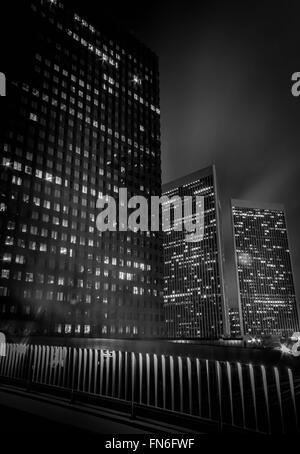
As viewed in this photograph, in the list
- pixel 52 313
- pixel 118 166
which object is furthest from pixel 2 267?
pixel 118 166

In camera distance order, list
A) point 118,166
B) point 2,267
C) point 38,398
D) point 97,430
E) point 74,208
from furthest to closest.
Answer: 1. point 118,166
2. point 74,208
3. point 2,267
4. point 38,398
5. point 97,430

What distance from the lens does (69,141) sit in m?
91.2

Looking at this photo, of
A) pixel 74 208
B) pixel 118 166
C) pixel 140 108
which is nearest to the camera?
pixel 74 208

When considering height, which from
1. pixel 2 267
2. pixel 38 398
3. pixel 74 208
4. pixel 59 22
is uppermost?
pixel 59 22

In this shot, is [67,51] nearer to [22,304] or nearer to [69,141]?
[69,141]

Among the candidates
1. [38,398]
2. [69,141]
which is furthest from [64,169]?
[38,398]

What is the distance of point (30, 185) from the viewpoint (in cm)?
7938

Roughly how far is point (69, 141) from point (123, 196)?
23.1m

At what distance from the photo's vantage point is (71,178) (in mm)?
88812

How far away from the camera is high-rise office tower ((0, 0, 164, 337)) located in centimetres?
7550

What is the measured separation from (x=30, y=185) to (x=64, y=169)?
11.7 metres

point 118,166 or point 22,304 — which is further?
point 118,166

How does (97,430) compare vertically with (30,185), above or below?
below

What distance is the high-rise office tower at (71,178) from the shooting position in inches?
2972
